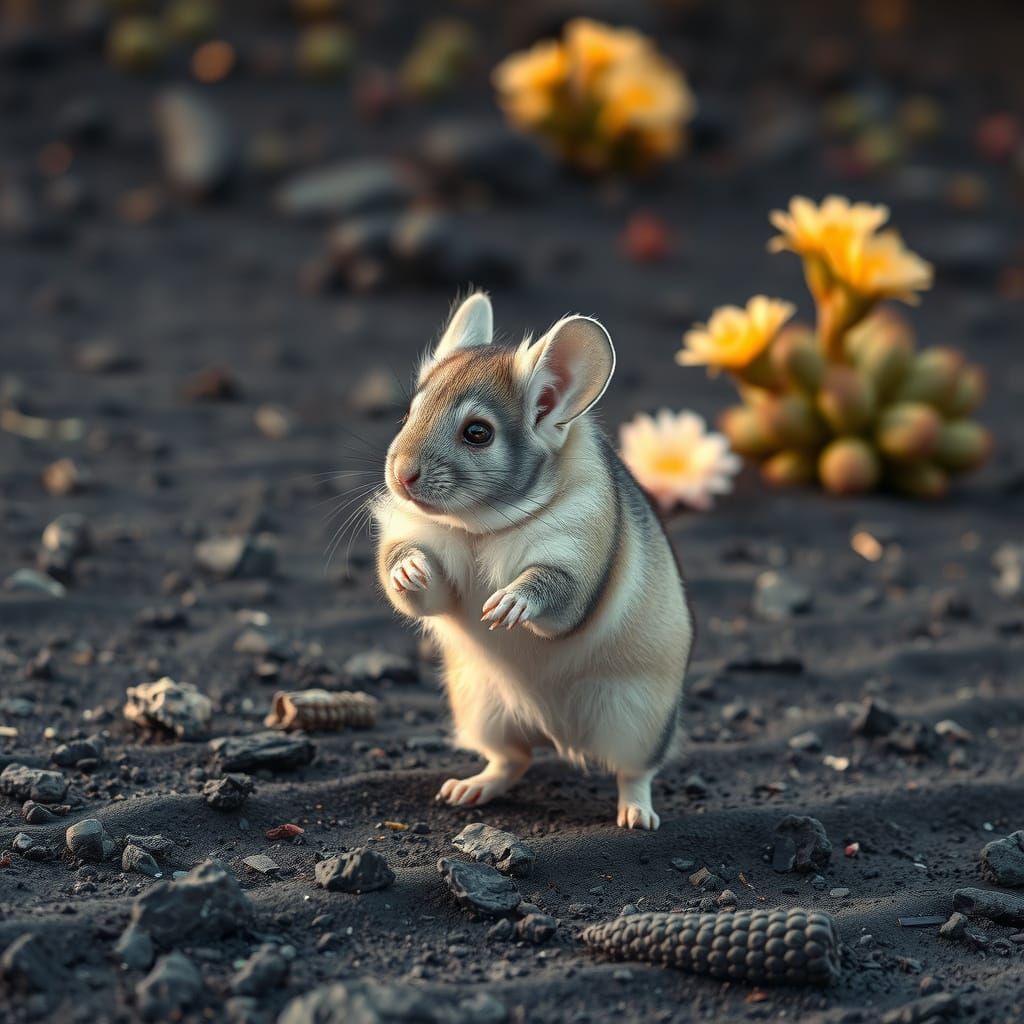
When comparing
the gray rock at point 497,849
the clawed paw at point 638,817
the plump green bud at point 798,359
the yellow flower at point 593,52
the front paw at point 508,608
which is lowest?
the clawed paw at point 638,817

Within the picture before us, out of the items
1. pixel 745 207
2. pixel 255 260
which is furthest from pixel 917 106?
pixel 255 260

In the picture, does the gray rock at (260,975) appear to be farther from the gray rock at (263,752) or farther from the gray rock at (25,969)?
the gray rock at (263,752)

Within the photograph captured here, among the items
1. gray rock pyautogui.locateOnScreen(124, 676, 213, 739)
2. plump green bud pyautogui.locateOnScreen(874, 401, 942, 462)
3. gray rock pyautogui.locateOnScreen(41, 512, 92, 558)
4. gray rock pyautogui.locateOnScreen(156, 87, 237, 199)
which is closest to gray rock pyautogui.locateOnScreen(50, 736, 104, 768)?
gray rock pyautogui.locateOnScreen(124, 676, 213, 739)

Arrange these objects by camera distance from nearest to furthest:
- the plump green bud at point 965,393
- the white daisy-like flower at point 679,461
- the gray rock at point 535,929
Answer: the gray rock at point 535,929
the white daisy-like flower at point 679,461
the plump green bud at point 965,393

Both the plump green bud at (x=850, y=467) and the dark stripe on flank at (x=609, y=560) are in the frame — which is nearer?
the dark stripe on flank at (x=609, y=560)

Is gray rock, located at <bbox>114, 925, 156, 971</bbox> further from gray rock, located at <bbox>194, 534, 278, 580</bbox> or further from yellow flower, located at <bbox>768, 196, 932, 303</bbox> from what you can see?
yellow flower, located at <bbox>768, 196, 932, 303</bbox>

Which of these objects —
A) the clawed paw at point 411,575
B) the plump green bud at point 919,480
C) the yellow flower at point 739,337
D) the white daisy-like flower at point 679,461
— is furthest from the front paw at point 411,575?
the plump green bud at point 919,480

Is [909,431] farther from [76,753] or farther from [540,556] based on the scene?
[76,753]
